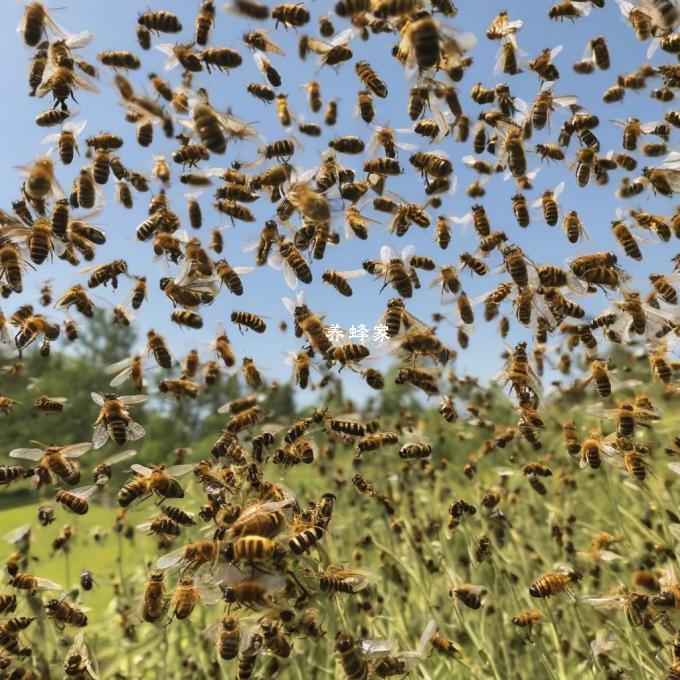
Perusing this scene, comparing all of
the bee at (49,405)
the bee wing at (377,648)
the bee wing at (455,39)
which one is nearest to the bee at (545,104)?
the bee wing at (455,39)

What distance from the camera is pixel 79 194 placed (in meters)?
5.08

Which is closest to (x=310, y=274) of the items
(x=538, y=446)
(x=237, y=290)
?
(x=237, y=290)

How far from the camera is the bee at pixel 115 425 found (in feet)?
14.3

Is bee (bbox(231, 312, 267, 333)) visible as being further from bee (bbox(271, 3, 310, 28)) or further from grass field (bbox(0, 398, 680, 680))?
bee (bbox(271, 3, 310, 28))

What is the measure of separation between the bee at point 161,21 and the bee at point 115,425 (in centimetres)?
362

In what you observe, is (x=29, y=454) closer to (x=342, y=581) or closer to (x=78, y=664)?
(x=78, y=664)

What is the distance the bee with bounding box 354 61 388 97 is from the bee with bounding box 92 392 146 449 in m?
3.71

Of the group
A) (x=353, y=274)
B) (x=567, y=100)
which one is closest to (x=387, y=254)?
(x=353, y=274)

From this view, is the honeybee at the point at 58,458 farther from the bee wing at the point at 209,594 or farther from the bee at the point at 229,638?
the bee at the point at 229,638

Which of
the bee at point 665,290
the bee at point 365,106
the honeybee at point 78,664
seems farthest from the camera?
the bee at point 365,106

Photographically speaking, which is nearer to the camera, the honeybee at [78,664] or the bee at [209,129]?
the honeybee at [78,664]

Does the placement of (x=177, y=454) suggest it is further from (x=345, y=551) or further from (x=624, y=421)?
(x=624, y=421)

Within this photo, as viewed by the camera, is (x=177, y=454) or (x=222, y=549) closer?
(x=222, y=549)

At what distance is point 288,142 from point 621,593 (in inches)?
183
